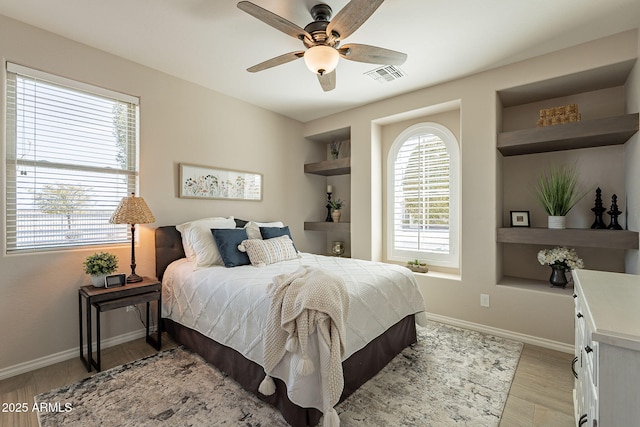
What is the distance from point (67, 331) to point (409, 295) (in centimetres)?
299

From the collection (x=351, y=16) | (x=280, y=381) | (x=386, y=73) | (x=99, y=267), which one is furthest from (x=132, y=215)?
(x=386, y=73)

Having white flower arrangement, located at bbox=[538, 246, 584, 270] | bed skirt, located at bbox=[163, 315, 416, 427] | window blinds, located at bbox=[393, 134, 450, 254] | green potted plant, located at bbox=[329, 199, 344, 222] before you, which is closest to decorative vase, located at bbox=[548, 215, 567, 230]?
white flower arrangement, located at bbox=[538, 246, 584, 270]

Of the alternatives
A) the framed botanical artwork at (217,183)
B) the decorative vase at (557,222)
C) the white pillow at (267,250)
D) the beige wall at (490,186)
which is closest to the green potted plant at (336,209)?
the framed botanical artwork at (217,183)

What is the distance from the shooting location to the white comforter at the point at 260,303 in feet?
5.84

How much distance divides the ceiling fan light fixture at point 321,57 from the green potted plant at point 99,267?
91.0 inches

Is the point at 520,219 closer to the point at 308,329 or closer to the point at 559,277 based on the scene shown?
the point at 559,277

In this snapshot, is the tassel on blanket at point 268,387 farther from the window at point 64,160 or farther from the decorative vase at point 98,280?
the window at point 64,160

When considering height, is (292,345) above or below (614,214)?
below

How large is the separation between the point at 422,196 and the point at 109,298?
3.47 m

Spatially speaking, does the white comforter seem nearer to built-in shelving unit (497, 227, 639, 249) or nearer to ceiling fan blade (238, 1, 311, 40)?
built-in shelving unit (497, 227, 639, 249)

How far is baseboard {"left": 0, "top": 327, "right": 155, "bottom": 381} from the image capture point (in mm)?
2193

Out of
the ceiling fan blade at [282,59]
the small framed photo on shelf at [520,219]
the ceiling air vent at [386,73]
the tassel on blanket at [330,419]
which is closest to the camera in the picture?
the tassel on blanket at [330,419]

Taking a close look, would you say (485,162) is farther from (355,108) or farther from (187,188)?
(187,188)

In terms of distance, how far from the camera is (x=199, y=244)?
9.24 ft
